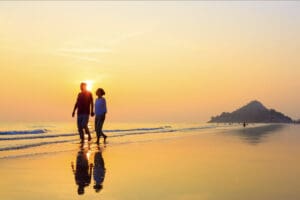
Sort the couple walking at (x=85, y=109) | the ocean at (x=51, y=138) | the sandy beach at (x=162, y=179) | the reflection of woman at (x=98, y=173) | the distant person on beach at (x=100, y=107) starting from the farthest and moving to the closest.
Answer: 1. the distant person on beach at (x=100, y=107)
2. the couple walking at (x=85, y=109)
3. the ocean at (x=51, y=138)
4. the reflection of woman at (x=98, y=173)
5. the sandy beach at (x=162, y=179)

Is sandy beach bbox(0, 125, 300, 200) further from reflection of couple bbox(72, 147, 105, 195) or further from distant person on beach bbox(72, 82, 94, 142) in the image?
distant person on beach bbox(72, 82, 94, 142)

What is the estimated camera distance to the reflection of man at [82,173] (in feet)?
23.6

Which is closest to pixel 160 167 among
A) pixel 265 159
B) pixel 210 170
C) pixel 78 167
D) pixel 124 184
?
pixel 210 170

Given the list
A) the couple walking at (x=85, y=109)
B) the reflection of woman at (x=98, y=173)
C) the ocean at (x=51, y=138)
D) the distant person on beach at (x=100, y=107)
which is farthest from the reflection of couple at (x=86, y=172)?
the distant person on beach at (x=100, y=107)

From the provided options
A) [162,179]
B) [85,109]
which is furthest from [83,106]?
[162,179]

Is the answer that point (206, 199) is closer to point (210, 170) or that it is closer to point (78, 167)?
point (210, 170)

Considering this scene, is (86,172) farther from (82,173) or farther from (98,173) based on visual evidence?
(98,173)

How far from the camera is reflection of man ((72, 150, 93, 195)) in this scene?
7.20 m

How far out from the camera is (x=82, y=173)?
8781 mm

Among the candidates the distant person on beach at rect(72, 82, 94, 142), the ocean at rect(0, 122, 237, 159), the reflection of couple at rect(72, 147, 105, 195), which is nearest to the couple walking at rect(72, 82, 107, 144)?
the distant person on beach at rect(72, 82, 94, 142)

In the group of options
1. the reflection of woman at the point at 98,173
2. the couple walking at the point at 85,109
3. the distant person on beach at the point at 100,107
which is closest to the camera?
the reflection of woman at the point at 98,173

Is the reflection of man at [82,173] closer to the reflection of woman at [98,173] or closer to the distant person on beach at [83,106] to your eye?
the reflection of woman at [98,173]

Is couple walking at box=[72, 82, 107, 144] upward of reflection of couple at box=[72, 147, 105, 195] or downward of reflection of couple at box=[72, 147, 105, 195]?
upward

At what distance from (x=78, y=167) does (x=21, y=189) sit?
3038 mm
